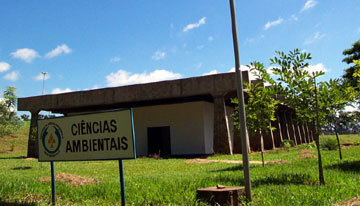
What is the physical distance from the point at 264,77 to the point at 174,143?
68.4ft

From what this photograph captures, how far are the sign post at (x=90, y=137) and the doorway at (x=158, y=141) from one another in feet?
77.0

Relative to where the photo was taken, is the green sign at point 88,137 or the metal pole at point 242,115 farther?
the metal pole at point 242,115

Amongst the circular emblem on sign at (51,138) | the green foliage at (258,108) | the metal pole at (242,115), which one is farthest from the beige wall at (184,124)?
the metal pole at (242,115)

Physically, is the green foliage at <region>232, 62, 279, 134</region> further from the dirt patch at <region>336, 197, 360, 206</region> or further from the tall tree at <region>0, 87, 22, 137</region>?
the tall tree at <region>0, 87, 22, 137</region>

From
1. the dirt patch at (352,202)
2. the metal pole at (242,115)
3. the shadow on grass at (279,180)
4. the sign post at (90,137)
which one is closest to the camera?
the sign post at (90,137)

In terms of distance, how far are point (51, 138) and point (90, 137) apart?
1398 millimetres

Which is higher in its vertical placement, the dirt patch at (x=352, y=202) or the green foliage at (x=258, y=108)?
the green foliage at (x=258, y=108)

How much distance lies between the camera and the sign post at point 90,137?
5.95 metres

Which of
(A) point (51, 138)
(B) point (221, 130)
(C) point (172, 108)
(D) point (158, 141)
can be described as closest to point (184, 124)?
(C) point (172, 108)

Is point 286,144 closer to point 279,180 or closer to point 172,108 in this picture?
point 172,108

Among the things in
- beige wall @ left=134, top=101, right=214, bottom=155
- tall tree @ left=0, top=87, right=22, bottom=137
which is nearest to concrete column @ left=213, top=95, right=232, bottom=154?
beige wall @ left=134, top=101, right=214, bottom=155

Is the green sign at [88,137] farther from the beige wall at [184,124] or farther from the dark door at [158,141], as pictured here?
the dark door at [158,141]

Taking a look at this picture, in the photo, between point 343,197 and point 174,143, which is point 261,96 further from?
point 174,143

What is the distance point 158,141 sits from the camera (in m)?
31.4
